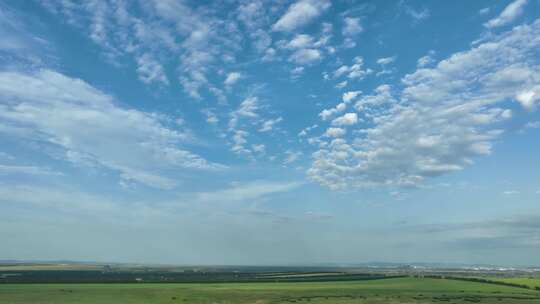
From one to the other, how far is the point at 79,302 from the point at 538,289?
11078 cm

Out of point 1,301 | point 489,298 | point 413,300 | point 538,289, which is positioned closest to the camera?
point 1,301

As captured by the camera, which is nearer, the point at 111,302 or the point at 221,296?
the point at 111,302

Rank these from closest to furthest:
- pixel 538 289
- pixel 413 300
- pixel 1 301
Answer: pixel 1 301 → pixel 413 300 → pixel 538 289

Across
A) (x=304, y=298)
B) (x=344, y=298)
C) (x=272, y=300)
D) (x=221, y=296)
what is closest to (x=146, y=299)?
(x=221, y=296)

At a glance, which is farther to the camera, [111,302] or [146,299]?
[146,299]

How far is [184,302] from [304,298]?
2428 centimetres

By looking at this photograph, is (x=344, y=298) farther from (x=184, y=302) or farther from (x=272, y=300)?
(x=184, y=302)

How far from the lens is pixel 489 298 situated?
85.8m

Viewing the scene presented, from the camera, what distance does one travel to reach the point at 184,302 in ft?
253

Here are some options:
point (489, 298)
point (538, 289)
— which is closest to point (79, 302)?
point (489, 298)

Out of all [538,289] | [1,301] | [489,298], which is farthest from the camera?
[538,289]

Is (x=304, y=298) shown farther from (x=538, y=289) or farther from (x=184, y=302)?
(x=538, y=289)

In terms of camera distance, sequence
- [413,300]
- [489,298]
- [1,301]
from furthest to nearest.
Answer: [489,298] < [413,300] < [1,301]

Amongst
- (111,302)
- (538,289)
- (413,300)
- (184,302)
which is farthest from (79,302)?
(538,289)
